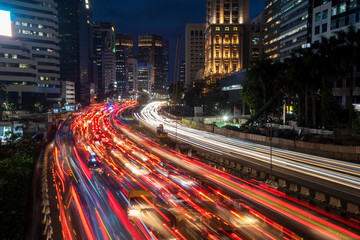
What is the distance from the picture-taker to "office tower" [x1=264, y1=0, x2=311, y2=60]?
91750 millimetres

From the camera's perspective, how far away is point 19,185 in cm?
2300

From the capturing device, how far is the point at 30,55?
11619 centimetres

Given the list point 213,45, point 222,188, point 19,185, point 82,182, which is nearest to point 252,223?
point 222,188

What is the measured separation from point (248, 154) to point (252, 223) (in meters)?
20.5

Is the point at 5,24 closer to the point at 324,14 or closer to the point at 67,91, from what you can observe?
the point at 324,14

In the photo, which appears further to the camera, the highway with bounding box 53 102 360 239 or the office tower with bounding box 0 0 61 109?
the office tower with bounding box 0 0 61 109

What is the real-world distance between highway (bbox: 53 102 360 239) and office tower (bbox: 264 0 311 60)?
68336 millimetres

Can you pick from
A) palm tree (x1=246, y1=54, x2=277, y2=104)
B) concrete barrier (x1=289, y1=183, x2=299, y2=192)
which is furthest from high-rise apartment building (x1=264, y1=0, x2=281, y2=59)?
concrete barrier (x1=289, y1=183, x2=299, y2=192)

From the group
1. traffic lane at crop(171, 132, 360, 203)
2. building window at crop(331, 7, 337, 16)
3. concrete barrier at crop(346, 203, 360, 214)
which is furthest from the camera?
building window at crop(331, 7, 337, 16)

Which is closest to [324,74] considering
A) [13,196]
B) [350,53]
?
[350,53]

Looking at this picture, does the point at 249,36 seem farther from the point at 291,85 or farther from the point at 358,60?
the point at 358,60

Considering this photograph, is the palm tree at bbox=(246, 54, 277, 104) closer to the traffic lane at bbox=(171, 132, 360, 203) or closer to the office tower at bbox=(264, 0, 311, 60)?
the office tower at bbox=(264, 0, 311, 60)

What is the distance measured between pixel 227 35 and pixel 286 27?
55.6 m

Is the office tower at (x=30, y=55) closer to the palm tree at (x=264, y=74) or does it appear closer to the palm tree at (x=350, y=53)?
the palm tree at (x=264, y=74)
